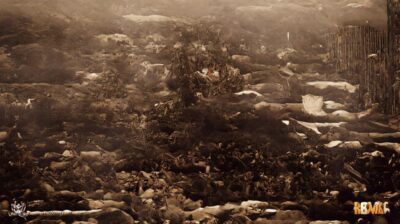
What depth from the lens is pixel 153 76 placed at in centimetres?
379

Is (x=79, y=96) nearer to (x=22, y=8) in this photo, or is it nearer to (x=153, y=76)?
(x=153, y=76)

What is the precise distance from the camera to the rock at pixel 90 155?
3.59 m

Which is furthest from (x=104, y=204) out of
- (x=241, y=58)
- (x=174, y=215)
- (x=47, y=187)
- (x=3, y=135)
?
(x=241, y=58)

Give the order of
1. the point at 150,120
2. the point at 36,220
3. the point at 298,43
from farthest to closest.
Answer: the point at 298,43 < the point at 150,120 < the point at 36,220

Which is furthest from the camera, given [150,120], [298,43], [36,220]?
[298,43]

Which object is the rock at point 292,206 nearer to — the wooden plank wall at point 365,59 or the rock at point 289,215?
the rock at point 289,215

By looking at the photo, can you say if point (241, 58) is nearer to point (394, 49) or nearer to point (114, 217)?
point (394, 49)

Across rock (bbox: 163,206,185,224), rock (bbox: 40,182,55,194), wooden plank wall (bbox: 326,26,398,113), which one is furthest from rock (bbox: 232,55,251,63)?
rock (bbox: 40,182,55,194)

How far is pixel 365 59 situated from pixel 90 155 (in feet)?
9.29

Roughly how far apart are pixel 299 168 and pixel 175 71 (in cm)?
150

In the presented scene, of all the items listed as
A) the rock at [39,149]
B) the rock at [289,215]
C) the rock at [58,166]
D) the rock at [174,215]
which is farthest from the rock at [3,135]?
the rock at [289,215]

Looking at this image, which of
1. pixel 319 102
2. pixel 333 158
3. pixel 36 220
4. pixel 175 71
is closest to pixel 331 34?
pixel 319 102

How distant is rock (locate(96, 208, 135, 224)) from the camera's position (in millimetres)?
3514

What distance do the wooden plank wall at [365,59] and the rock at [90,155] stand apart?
2447mm
